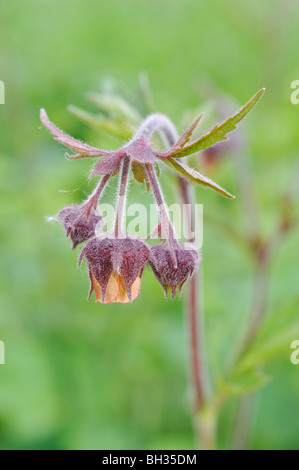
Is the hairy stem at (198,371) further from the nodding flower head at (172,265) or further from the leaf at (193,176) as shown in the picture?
the leaf at (193,176)

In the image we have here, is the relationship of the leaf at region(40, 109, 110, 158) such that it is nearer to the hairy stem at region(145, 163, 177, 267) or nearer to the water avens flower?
the water avens flower

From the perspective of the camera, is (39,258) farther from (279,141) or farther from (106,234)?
(106,234)

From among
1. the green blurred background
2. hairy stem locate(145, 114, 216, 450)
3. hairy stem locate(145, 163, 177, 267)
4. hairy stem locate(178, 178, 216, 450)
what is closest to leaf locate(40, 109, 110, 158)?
Answer: hairy stem locate(145, 163, 177, 267)

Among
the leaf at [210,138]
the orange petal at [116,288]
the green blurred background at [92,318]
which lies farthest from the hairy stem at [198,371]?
the leaf at [210,138]

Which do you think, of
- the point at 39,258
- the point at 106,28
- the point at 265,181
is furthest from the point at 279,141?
the point at 106,28

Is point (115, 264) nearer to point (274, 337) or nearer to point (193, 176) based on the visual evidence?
point (193, 176)
